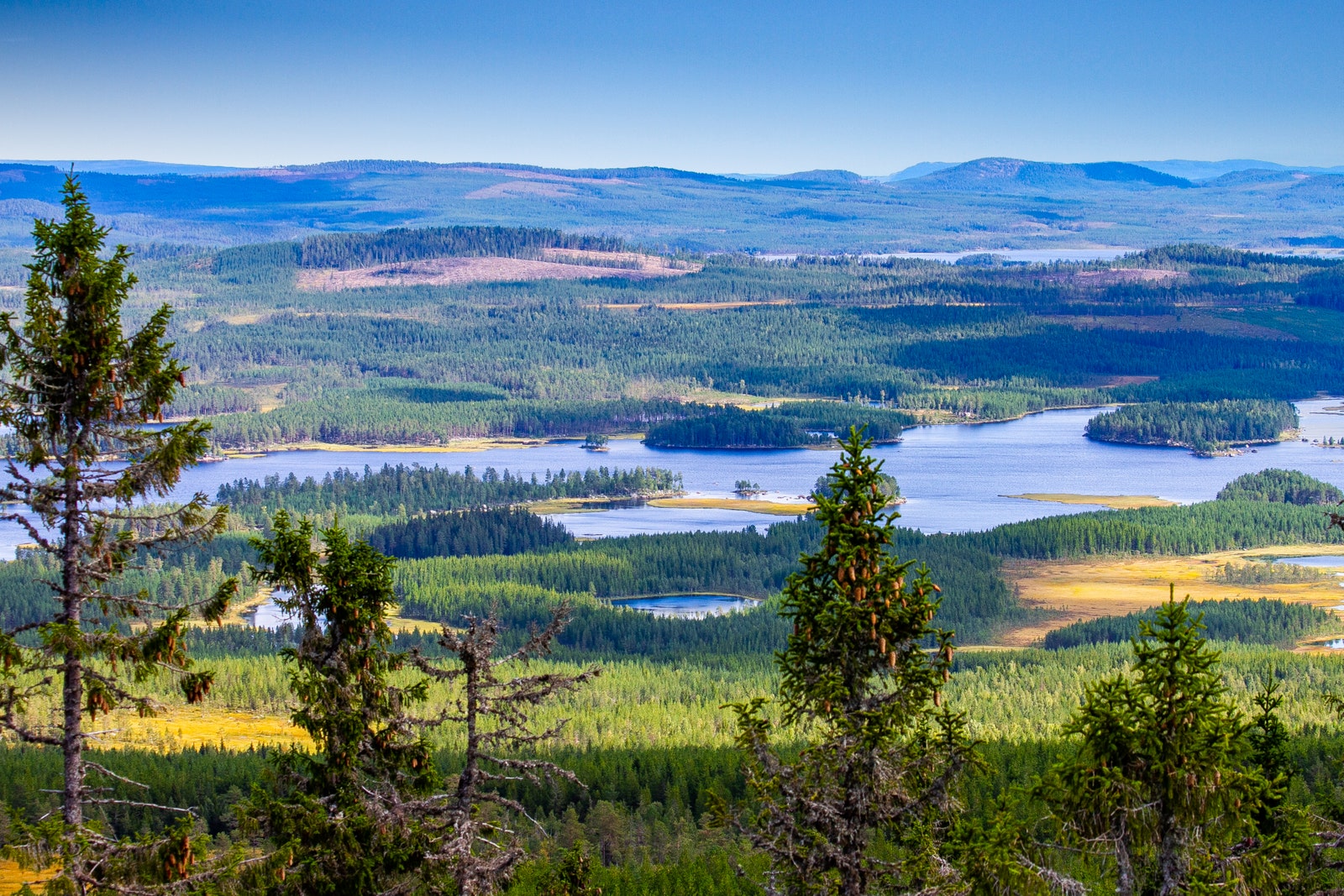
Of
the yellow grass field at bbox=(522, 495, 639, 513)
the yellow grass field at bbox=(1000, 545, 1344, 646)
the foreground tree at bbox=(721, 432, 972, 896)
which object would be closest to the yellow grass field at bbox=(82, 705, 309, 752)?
the yellow grass field at bbox=(1000, 545, 1344, 646)

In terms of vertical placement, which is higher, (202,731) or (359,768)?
(359,768)

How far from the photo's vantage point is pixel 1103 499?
550 ft

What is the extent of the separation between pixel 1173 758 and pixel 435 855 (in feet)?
33.6

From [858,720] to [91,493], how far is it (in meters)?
10.2

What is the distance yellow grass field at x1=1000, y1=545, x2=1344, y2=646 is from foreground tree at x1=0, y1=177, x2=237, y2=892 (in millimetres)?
89899

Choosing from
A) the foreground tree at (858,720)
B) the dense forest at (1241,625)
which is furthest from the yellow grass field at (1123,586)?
the foreground tree at (858,720)

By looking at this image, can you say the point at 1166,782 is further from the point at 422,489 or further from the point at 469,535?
the point at 422,489

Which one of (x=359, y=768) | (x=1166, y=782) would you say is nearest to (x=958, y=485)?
(x=359, y=768)

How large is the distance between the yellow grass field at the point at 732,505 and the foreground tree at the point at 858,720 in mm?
137955

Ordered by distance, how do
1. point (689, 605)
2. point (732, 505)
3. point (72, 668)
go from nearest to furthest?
point (72, 668), point (689, 605), point (732, 505)

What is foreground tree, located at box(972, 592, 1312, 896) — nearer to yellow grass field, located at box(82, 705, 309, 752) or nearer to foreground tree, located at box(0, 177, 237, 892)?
foreground tree, located at box(0, 177, 237, 892)

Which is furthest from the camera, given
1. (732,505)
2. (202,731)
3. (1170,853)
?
(732,505)

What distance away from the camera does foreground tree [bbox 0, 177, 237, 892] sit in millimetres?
23219

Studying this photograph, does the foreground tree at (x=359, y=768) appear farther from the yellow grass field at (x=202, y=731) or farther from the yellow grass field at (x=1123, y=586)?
the yellow grass field at (x=1123, y=586)
